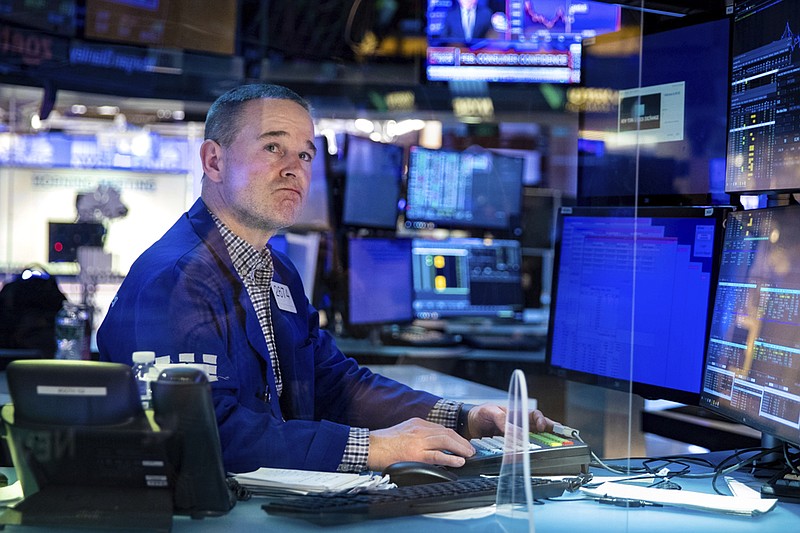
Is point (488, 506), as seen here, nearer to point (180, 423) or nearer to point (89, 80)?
point (180, 423)

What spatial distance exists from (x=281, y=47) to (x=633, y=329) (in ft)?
5.71

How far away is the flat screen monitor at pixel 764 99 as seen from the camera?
1773mm

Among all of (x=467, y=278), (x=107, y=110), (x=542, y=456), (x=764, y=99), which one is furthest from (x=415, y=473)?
(x=467, y=278)

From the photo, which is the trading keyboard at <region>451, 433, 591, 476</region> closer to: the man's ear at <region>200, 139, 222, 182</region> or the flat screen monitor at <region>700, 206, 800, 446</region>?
the flat screen monitor at <region>700, 206, 800, 446</region>

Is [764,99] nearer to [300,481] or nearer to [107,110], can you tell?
[300,481]

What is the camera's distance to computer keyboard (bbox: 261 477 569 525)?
1.37 m

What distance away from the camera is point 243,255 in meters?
1.76

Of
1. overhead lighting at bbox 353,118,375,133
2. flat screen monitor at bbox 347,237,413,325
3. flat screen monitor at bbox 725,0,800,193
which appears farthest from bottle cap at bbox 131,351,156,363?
overhead lighting at bbox 353,118,375,133

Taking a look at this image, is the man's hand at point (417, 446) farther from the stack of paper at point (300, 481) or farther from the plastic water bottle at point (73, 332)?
the plastic water bottle at point (73, 332)

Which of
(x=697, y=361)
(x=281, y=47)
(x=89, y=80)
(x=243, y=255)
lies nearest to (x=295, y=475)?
(x=243, y=255)

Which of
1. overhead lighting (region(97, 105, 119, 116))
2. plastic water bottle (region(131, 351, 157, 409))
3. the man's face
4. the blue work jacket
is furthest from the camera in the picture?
overhead lighting (region(97, 105, 119, 116))

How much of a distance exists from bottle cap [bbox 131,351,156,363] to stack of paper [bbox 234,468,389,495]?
238 mm

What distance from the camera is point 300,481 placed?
153cm

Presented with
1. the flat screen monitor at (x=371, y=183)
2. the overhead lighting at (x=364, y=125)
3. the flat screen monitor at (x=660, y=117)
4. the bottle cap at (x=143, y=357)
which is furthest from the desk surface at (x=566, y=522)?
the overhead lighting at (x=364, y=125)
